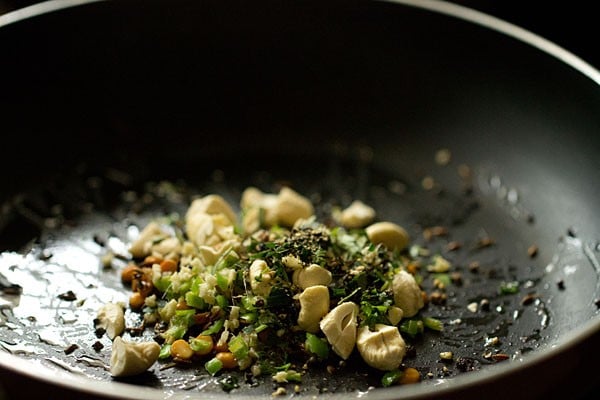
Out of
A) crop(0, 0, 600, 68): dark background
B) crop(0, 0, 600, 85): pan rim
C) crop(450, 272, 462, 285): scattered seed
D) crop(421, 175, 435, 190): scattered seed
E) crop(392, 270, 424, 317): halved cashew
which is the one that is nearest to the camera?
crop(392, 270, 424, 317): halved cashew

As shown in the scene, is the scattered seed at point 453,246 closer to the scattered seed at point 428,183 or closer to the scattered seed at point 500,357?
the scattered seed at point 428,183

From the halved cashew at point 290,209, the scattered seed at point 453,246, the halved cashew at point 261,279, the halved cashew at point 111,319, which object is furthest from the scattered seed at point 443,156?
the halved cashew at point 111,319

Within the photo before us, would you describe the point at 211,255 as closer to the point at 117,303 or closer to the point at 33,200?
the point at 117,303

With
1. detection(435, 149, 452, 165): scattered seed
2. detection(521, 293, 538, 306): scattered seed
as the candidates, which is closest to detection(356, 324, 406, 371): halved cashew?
detection(521, 293, 538, 306): scattered seed

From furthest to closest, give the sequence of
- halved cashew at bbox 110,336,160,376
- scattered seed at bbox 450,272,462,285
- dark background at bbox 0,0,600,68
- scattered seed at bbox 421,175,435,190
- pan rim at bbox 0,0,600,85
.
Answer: dark background at bbox 0,0,600,68
scattered seed at bbox 421,175,435,190
pan rim at bbox 0,0,600,85
scattered seed at bbox 450,272,462,285
halved cashew at bbox 110,336,160,376

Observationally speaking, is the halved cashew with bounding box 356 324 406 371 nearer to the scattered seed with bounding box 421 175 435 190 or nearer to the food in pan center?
the food in pan center

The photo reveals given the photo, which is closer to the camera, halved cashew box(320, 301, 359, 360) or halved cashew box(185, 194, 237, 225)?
halved cashew box(320, 301, 359, 360)

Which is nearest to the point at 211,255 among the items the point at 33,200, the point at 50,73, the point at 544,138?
the point at 33,200
